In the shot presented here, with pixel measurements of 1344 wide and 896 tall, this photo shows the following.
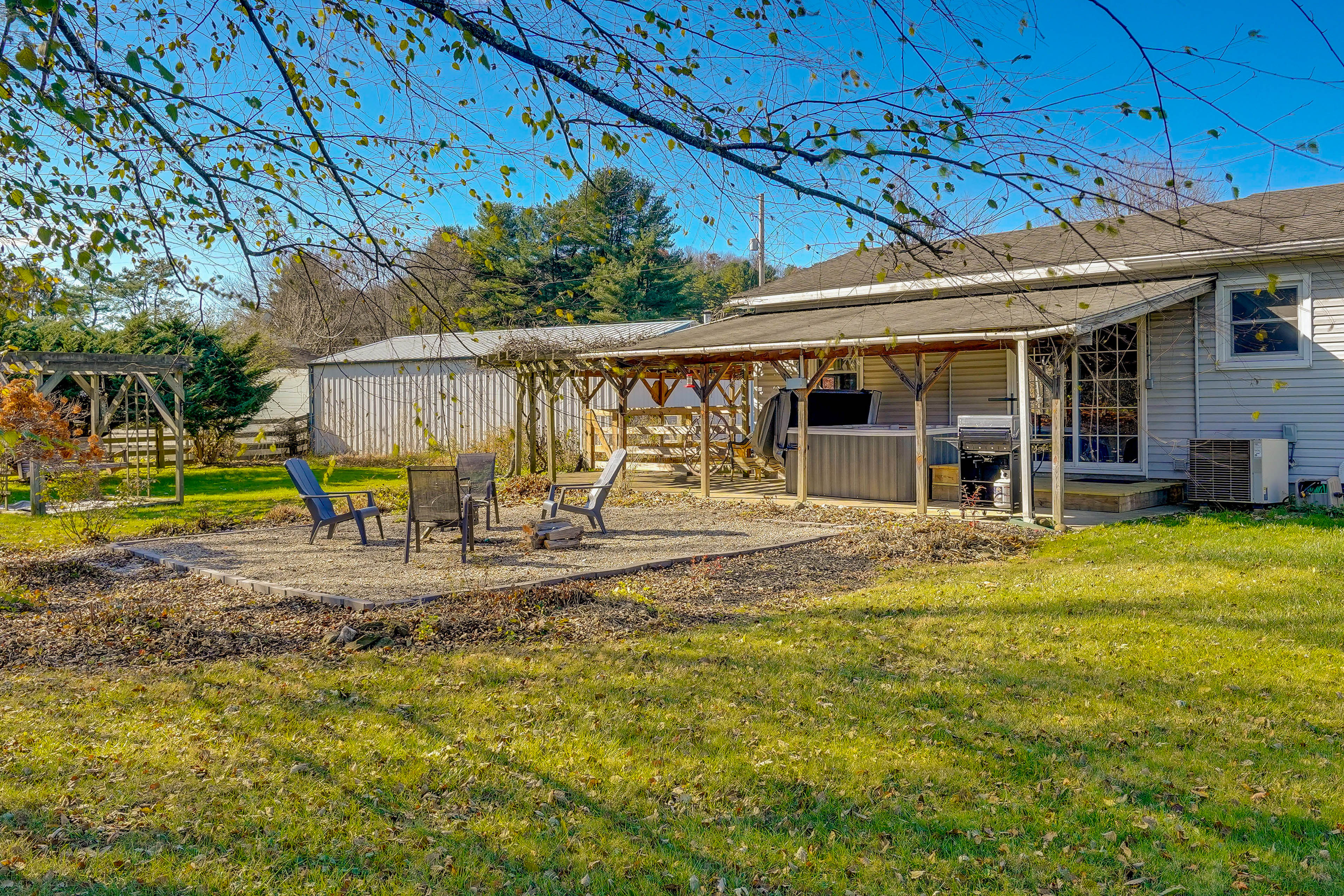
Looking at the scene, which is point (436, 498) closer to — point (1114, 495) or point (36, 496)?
point (36, 496)

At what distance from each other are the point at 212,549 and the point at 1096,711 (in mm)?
8826

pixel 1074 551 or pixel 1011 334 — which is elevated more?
pixel 1011 334

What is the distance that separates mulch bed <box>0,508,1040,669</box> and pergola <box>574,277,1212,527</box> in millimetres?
2455

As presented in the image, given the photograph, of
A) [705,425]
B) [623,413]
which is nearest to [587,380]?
[623,413]

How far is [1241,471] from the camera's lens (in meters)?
12.3

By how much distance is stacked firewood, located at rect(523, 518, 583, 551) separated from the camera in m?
9.87

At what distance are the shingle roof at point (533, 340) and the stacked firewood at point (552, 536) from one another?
6721 millimetres

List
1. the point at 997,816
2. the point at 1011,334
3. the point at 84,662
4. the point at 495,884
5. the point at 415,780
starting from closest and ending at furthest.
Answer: the point at 495,884, the point at 997,816, the point at 415,780, the point at 84,662, the point at 1011,334

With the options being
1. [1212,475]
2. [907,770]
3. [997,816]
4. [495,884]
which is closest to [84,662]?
[495,884]

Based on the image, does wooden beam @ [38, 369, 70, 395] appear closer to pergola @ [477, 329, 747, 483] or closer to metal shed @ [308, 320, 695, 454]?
pergola @ [477, 329, 747, 483]

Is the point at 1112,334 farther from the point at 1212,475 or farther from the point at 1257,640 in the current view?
the point at 1257,640

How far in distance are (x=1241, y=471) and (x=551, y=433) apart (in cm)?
990

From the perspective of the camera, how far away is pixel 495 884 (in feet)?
10.3

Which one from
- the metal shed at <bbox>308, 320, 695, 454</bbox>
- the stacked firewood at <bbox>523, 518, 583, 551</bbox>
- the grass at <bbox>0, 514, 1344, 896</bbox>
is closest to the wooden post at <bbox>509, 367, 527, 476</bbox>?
the metal shed at <bbox>308, 320, 695, 454</bbox>
